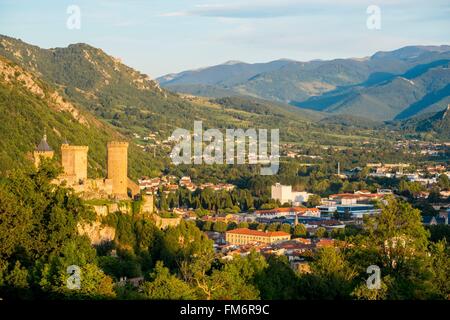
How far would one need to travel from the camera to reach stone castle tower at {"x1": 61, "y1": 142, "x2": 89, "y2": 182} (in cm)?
5716

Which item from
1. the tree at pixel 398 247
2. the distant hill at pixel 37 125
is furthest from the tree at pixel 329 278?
the distant hill at pixel 37 125

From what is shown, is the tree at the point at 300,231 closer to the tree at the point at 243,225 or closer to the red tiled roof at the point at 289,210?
the tree at the point at 243,225

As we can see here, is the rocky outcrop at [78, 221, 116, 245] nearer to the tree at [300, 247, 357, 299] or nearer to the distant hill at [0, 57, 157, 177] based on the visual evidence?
the tree at [300, 247, 357, 299]

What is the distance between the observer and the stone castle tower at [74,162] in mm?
57156

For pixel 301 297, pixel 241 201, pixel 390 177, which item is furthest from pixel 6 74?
pixel 301 297

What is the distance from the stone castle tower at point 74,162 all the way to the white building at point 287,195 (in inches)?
2073

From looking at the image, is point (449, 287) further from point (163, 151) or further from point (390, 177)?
point (163, 151)

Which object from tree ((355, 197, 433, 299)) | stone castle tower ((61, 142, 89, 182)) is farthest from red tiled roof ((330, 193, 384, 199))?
tree ((355, 197, 433, 299))

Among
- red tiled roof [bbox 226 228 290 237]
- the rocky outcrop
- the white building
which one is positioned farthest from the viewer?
the white building

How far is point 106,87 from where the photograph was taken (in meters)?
200

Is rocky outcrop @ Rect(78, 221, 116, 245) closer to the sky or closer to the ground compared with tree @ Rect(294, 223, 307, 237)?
closer to the sky

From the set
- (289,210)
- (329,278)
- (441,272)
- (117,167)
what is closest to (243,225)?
(289,210)

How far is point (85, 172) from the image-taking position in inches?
2286

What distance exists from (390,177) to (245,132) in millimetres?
56214
